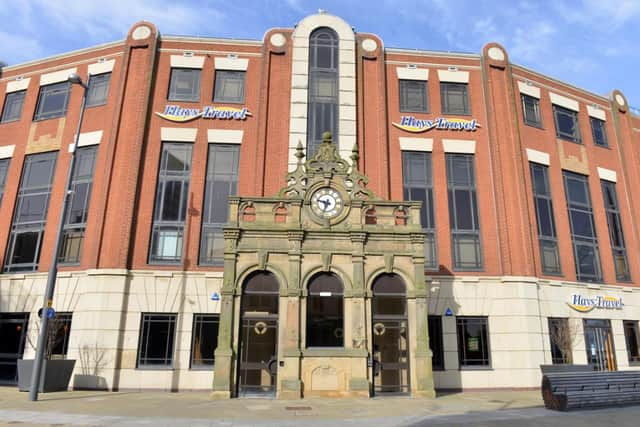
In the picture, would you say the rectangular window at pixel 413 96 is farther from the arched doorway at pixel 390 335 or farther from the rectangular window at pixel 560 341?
the rectangular window at pixel 560 341

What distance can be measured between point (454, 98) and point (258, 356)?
17657mm

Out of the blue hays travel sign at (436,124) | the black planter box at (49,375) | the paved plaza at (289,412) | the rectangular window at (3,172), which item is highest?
the blue hays travel sign at (436,124)

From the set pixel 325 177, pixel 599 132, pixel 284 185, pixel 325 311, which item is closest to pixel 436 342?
pixel 325 311

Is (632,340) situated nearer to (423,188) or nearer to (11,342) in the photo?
(423,188)

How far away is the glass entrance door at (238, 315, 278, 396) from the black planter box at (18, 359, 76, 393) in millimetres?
7927

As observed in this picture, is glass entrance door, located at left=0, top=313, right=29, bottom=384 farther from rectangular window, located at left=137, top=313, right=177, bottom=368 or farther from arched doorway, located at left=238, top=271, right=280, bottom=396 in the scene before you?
arched doorway, located at left=238, top=271, right=280, bottom=396

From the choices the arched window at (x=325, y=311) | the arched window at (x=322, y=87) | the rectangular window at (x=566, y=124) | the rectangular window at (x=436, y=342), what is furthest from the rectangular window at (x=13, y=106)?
the rectangular window at (x=566, y=124)

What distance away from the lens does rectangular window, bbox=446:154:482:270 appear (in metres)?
22.4

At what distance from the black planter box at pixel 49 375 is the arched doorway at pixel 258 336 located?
26.0ft

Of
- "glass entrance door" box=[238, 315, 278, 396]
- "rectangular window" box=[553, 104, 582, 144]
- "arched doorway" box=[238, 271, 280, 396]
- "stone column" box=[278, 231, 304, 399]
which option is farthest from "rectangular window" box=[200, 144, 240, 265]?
"rectangular window" box=[553, 104, 582, 144]

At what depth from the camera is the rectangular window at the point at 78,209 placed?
21.7m

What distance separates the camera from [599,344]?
23.0 m

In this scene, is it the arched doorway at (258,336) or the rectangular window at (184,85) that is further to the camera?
the rectangular window at (184,85)

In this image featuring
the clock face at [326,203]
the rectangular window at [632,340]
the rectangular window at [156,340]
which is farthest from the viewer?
the rectangular window at [632,340]
